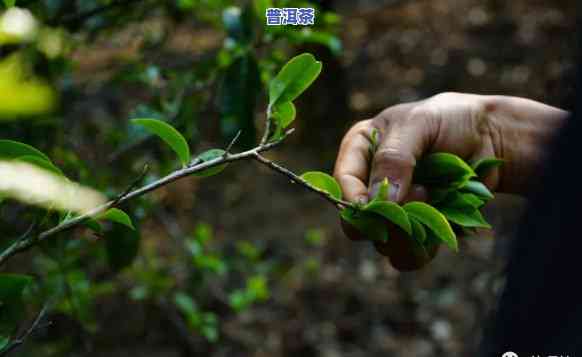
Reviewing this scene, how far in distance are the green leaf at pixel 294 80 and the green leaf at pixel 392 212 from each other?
0.16 meters

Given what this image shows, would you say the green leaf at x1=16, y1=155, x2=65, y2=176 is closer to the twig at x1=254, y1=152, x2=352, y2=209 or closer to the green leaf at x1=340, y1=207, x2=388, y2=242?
the twig at x1=254, y1=152, x2=352, y2=209

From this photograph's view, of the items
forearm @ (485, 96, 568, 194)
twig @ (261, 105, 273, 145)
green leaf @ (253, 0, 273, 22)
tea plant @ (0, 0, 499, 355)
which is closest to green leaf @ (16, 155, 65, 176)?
tea plant @ (0, 0, 499, 355)

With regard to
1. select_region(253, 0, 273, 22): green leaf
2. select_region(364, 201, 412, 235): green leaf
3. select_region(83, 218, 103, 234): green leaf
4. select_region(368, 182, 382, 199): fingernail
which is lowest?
select_region(368, 182, 382, 199): fingernail

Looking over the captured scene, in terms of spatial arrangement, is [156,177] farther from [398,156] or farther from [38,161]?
[38,161]

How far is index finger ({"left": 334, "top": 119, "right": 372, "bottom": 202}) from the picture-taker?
3.21 ft

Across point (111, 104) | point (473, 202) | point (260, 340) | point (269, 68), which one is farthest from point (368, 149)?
point (111, 104)

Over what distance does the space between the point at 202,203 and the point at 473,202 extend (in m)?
2.66

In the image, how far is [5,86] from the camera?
673 mm

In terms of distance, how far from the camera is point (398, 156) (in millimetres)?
958

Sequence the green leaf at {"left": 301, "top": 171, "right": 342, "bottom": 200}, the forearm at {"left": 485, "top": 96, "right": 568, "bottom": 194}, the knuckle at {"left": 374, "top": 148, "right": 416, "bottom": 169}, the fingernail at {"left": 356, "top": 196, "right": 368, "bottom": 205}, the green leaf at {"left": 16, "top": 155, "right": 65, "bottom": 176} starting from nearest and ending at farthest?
1. the green leaf at {"left": 16, "top": 155, "right": 65, "bottom": 176}
2. the green leaf at {"left": 301, "top": 171, "right": 342, "bottom": 200}
3. the fingernail at {"left": 356, "top": 196, "right": 368, "bottom": 205}
4. the knuckle at {"left": 374, "top": 148, "right": 416, "bottom": 169}
5. the forearm at {"left": 485, "top": 96, "right": 568, "bottom": 194}

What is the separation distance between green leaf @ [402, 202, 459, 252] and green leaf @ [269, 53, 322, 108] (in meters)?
0.19

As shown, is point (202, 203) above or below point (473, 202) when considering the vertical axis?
below

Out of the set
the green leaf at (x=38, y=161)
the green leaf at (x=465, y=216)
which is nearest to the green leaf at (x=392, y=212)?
the green leaf at (x=465, y=216)

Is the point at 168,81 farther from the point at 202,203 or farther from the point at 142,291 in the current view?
the point at 202,203
